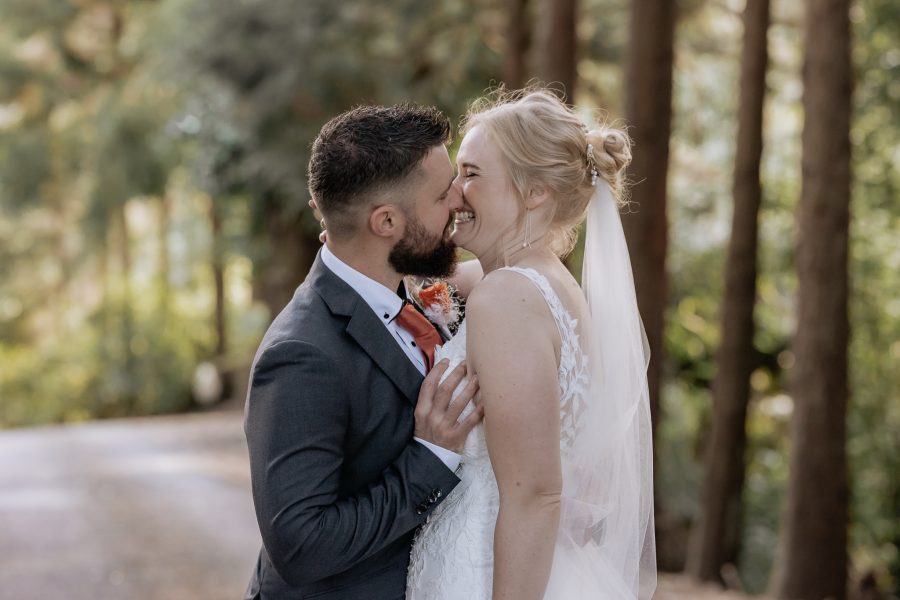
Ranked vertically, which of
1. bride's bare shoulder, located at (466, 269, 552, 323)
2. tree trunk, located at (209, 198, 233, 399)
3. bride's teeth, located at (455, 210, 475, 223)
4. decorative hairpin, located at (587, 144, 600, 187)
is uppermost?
decorative hairpin, located at (587, 144, 600, 187)

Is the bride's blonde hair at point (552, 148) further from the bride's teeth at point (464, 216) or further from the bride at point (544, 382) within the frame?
the bride's teeth at point (464, 216)

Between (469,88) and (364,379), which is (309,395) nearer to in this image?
(364,379)

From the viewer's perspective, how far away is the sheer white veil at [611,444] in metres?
2.86

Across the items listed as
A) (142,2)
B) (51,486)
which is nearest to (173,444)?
(51,486)

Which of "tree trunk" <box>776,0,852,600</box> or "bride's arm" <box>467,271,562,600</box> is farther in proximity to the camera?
"tree trunk" <box>776,0,852,600</box>

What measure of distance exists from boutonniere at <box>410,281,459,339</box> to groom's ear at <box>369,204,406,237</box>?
1.40ft

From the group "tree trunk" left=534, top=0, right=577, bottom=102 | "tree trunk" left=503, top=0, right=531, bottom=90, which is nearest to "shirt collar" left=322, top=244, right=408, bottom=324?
"tree trunk" left=534, top=0, right=577, bottom=102

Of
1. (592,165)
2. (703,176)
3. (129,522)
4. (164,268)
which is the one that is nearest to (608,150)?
(592,165)

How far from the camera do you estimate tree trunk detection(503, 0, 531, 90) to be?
10.6 m

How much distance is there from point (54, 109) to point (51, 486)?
1354 centimetres

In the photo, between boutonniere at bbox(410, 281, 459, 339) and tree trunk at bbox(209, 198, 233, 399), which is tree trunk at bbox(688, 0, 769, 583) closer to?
boutonniere at bbox(410, 281, 459, 339)

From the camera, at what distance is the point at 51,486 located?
11.8 metres

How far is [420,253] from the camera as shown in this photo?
2.65m

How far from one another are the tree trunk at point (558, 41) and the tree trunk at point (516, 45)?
161cm
